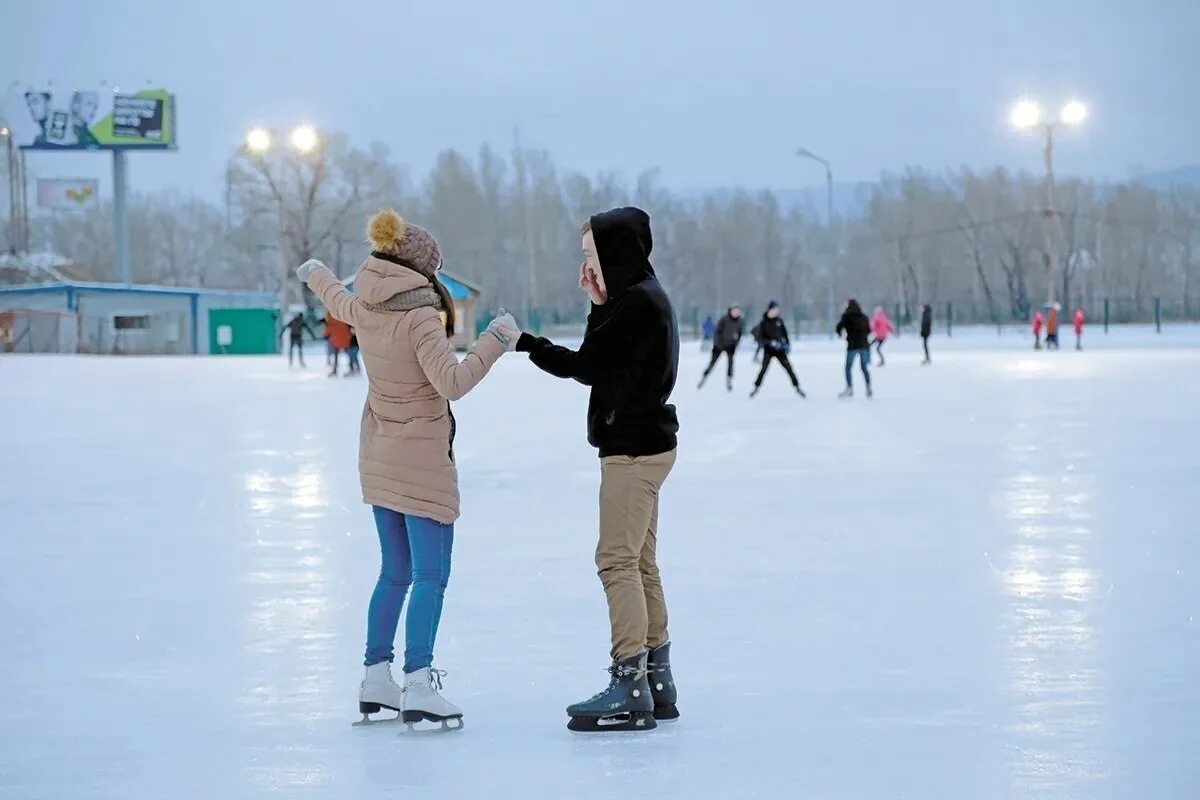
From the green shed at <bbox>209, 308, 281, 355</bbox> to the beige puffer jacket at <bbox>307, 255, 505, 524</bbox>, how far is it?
60.6m

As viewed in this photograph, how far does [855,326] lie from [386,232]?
19.3m

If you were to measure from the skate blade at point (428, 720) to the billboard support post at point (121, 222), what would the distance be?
76.7 metres

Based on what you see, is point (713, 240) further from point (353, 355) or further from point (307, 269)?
point (307, 269)

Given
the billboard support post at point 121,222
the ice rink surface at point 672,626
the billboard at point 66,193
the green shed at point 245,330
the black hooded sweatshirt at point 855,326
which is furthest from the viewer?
the billboard at point 66,193

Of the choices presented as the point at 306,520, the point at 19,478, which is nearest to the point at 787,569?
the point at 306,520

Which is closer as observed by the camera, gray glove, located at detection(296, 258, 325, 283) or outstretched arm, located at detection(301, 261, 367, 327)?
outstretched arm, located at detection(301, 261, 367, 327)

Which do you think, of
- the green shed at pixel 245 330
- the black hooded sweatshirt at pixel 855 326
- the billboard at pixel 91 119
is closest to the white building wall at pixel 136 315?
the green shed at pixel 245 330

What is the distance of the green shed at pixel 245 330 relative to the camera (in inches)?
2539

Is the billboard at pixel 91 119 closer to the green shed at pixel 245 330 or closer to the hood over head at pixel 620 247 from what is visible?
the green shed at pixel 245 330

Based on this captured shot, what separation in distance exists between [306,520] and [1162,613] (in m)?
5.25

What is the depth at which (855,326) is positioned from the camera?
2369cm

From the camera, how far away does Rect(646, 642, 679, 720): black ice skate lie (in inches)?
201

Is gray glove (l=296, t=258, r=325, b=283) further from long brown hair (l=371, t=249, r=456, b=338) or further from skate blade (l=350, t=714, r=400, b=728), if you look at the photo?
skate blade (l=350, t=714, r=400, b=728)

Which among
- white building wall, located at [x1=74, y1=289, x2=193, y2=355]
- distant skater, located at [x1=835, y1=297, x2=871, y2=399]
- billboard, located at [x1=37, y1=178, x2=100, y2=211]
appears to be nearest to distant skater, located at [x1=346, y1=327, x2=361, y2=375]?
distant skater, located at [x1=835, y1=297, x2=871, y2=399]
